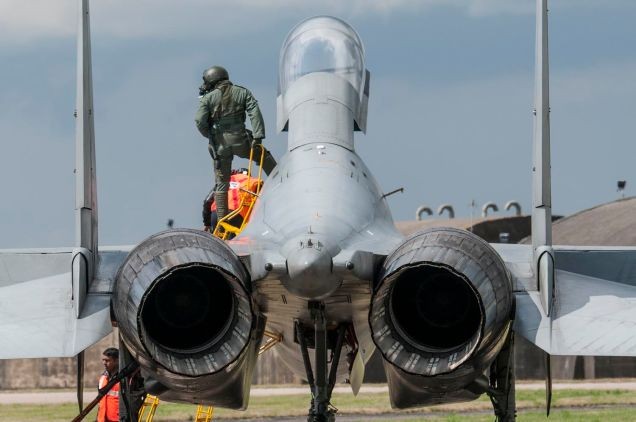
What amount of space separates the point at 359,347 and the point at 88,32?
3.28 metres

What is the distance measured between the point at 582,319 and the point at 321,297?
197cm

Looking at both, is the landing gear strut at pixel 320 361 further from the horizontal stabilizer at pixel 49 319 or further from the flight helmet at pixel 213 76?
the flight helmet at pixel 213 76

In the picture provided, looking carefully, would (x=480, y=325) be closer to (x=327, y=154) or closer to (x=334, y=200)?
(x=334, y=200)

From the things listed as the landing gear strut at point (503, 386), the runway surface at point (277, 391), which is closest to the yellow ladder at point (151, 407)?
the landing gear strut at point (503, 386)

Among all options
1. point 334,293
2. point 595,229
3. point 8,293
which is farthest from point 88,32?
point 595,229

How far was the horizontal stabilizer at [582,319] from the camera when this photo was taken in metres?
9.65

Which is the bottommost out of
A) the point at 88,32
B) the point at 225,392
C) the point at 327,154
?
the point at 225,392

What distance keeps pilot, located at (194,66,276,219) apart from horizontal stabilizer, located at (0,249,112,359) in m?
5.10

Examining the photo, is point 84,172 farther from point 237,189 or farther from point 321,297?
point 237,189

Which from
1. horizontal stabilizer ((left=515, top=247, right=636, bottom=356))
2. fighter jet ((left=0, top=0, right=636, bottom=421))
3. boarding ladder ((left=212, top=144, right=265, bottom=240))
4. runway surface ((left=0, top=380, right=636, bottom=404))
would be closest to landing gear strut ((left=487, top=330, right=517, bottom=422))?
fighter jet ((left=0, top=0, right=636, bottom=421))

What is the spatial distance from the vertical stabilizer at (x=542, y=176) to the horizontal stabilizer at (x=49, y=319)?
9.95 feet

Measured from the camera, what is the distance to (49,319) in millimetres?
9906

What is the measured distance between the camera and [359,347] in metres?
11.6

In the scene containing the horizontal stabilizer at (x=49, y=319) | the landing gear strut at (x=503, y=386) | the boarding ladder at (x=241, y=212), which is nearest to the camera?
the horizontal stabilizer at (x=49, y=319)
